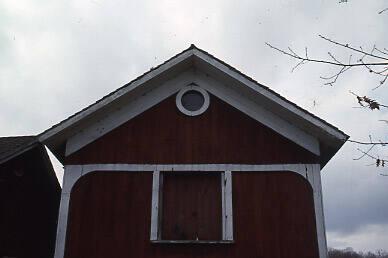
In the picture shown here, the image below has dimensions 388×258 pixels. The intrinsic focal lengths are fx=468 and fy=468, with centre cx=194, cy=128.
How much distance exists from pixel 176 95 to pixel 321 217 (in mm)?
4039

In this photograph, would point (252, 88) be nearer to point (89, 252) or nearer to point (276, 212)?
point (276, 212)

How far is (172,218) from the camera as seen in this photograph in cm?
963

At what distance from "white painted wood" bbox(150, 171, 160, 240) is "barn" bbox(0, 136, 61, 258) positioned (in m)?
3.02

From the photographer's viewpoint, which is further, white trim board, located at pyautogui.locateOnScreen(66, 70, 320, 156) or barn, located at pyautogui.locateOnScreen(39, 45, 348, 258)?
white trim board, located at pyautogui.locateOnScreen(66, 70, 320, 156)

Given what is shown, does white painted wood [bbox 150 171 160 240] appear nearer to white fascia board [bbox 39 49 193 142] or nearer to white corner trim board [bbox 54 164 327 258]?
white corner trim board [bbox 54 164 327 258]

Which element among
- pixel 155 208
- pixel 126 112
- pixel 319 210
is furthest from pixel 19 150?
pixel 319 210

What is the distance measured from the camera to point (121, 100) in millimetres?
10305

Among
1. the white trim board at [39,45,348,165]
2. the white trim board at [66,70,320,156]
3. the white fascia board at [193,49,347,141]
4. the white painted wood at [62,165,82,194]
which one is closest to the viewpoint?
the white fascia board at [193,49,347,141]

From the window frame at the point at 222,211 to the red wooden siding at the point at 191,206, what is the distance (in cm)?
10

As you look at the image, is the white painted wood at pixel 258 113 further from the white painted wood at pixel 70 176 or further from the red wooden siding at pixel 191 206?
the white painted wood at pixel 70 176

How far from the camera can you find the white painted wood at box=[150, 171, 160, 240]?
9.34 meters

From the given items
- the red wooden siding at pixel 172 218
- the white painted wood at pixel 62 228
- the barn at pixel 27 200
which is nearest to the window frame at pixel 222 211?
the red wooden siding at pixel 172 218

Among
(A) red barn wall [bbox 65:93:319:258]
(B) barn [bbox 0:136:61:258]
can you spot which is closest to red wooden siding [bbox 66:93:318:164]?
(A) red barn wall [bbox 65:93:319:258]

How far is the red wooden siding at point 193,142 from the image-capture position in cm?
992
